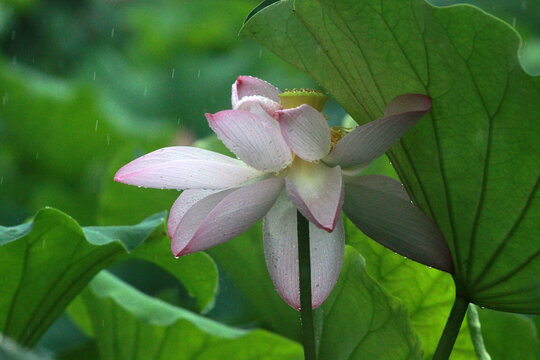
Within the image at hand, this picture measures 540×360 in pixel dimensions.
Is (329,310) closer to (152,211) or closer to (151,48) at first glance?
(152,211)

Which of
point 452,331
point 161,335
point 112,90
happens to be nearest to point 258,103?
point 452,331

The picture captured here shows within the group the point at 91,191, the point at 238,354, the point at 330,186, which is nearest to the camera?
the point at 330,186

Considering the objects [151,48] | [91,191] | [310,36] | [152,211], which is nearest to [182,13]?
[151,48]

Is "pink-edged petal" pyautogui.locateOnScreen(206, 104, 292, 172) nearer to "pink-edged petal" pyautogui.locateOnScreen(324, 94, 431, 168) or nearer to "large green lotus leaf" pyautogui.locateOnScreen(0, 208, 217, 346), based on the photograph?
"pink-edged petal" pyautogui.locateOnScreen(324, 94, 431, 168)

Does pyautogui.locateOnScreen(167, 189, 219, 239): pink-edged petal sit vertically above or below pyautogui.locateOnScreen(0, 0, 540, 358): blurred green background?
above

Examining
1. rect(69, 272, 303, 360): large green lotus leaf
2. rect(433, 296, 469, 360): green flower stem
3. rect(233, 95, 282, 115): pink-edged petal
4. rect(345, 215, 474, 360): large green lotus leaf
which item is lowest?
rect(69, 272, 303, 360): large green lotus leaf

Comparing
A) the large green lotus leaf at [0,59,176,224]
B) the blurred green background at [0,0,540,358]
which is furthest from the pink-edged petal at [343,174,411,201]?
the large green lotus leaf at [0,59,176,224]

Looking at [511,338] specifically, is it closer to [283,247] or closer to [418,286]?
[418,286]
